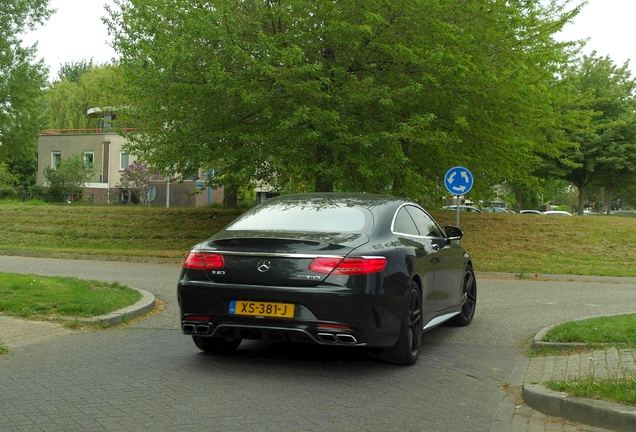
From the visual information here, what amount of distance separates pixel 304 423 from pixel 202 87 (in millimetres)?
15122

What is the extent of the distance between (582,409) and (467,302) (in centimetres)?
441

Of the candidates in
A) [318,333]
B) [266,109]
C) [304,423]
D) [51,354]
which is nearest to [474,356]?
[318,333]

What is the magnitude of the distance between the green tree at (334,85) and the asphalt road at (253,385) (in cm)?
1063

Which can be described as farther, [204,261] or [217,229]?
[217,229]

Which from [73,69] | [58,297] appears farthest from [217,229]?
[73,69]

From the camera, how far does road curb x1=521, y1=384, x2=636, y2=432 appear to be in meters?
4.63

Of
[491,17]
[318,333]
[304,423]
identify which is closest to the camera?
[304,423]

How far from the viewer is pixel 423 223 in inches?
316

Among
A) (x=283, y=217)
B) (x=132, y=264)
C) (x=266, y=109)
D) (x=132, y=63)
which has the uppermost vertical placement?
(x=132, y=63)

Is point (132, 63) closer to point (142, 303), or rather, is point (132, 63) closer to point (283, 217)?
point (142, 303)

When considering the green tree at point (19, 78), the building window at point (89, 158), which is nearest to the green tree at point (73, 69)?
the building window at point (89, 158)

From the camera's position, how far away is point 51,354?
6723 mm

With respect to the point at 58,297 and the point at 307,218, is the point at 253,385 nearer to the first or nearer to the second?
the point at 307,218

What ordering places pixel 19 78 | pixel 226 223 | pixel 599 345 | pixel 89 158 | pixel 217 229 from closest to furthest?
pixel 599 345 → pixel 217 229 → pixel 226 223 → pixel 19 78 → pixel 89 158
